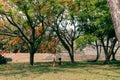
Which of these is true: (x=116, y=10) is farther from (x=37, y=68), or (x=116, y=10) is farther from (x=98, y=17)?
(x=98, y=17)

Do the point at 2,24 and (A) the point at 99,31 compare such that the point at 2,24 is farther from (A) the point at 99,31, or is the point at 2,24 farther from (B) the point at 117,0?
(B) the point at 117,0

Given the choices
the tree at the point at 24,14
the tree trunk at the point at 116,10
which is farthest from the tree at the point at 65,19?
the tree trunk at the point at 116,10

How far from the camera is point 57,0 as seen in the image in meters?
31.2

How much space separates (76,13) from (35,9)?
6.31 m

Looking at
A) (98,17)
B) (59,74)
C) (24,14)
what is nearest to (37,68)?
(59,74)

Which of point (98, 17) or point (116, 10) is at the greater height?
point (98, 17)

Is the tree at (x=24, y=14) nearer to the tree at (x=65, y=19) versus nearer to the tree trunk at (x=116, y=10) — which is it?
the tree at (x=65, y=19)

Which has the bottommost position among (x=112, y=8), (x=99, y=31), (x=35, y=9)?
(x=112, y=8)

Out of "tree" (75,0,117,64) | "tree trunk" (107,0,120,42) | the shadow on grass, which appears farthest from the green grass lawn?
"tree trunk" (107,0,120,42)

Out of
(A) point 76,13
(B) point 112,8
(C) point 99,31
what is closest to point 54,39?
(A) point 76,13

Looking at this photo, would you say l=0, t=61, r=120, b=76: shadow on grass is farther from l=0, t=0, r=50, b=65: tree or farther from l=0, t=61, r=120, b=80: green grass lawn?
l=0, t=0, r=50, b=65: tree

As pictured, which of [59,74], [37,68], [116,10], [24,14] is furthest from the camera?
[24,14]

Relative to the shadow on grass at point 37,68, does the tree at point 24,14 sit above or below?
above

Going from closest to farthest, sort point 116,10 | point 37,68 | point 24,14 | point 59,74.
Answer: point 116,10 < point 59,74 < point 37,68 < point 24,14
